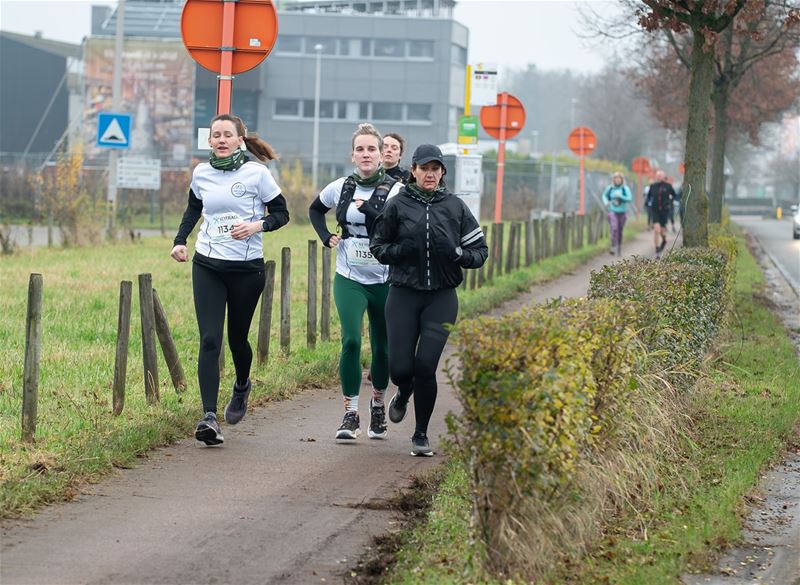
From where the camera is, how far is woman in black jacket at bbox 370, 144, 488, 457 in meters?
8.27

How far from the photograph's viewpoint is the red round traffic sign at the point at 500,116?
2289cm

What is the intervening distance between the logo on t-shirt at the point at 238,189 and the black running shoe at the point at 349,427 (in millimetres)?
1539

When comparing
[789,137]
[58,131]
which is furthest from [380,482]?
[789,137]

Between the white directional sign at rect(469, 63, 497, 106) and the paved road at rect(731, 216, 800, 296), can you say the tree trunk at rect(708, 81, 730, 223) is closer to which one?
the paved road at rect(731, 216, 800, 296)

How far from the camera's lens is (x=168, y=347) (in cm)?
994

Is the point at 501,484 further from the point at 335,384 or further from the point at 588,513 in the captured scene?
the point at 335,384

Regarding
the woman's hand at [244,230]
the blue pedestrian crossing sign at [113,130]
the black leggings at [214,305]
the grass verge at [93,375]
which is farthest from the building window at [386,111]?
the woman's hand at [244,230]

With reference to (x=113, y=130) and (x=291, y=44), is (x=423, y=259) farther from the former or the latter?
(x=291, y=44)

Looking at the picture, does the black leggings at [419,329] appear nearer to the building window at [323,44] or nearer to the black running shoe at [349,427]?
the black running shoe at [349,427]

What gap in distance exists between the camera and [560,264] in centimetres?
2631

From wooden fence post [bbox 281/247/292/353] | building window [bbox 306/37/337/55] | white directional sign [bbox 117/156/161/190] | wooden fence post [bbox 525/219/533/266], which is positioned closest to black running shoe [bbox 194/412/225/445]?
wooden fence post [bbox 281/247/292/353]

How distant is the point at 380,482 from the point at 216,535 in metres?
1.51

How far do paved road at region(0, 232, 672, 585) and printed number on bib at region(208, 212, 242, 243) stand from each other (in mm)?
1275

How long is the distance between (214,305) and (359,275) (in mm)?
944
